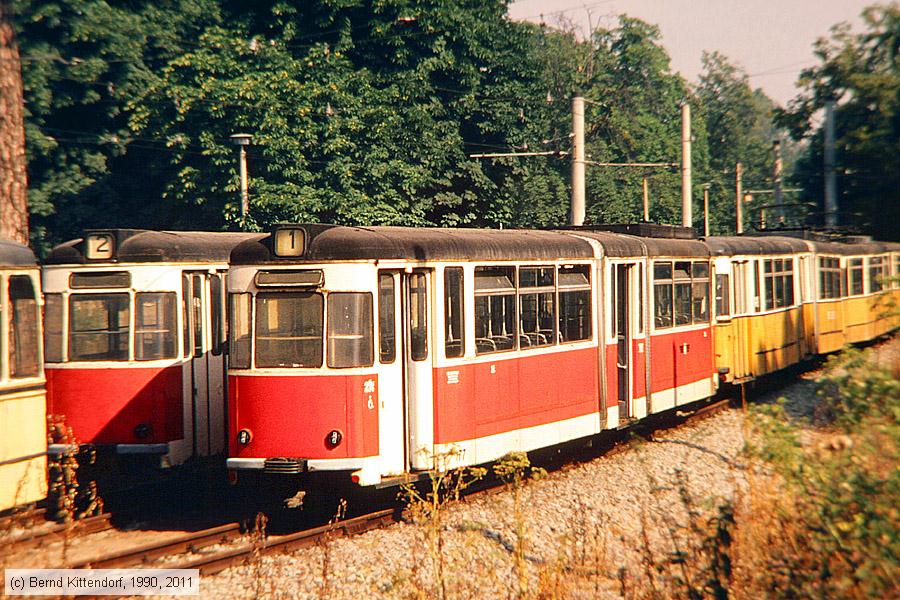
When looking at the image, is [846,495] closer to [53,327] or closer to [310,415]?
[310,415]

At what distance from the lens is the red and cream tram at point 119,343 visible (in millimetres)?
11289

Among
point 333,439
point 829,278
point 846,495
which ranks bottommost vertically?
point 333,439

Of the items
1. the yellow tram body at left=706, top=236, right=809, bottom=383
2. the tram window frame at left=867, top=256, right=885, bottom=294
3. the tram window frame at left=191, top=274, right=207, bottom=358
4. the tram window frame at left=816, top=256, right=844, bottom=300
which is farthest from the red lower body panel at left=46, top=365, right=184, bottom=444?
the tram window frame at left=867, top=256, right=885, bottom=294

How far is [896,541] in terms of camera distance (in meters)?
4.99

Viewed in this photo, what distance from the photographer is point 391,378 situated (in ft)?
31.6

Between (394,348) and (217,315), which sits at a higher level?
(217,315)

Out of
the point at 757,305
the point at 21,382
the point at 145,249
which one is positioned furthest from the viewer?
the point at 757,305

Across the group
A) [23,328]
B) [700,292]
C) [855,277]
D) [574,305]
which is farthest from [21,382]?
[855,277]

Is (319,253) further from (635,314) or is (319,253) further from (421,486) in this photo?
(635,314)

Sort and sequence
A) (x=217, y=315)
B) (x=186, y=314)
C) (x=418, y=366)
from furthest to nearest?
(x=217, y=315), (x=186, y=314), (x=418, y=366)

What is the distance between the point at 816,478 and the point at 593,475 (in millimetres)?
6573

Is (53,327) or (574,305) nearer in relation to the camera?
(53,327)

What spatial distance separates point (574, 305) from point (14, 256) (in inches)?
258

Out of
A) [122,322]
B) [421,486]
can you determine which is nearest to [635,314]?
[421,486]
